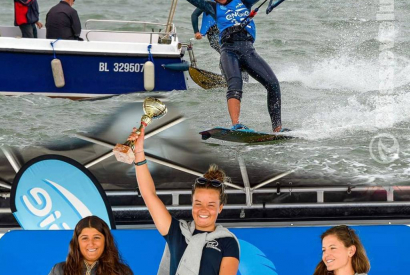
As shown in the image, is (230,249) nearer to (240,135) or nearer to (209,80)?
(240,135)

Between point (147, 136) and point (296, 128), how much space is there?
8.36ft

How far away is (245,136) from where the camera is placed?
5.80 m

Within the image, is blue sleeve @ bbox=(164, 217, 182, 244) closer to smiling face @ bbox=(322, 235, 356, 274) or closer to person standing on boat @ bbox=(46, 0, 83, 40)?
smiling face @ bbox=(322, 235, 356, 274)

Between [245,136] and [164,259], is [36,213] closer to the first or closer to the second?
[164,259]

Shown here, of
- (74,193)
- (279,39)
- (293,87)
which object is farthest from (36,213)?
(279,39)

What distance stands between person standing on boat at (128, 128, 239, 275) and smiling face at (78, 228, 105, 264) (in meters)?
0.24

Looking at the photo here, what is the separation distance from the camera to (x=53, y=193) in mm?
3908

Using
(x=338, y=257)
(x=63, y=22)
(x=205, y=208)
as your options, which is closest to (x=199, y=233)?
(x=205, y=208)

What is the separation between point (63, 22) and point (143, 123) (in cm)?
579

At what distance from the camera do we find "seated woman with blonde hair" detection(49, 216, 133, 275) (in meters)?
2.99

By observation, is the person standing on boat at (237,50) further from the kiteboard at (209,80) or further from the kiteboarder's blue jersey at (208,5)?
the kiteboard at (209,80)

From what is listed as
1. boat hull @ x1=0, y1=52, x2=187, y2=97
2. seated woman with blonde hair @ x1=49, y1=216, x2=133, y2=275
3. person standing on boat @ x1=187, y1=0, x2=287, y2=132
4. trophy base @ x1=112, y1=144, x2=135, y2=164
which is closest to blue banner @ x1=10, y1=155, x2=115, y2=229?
seated woman with blonde hair @ x1=49, y1=216, x2=133, y2=275

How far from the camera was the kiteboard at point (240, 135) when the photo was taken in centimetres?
568

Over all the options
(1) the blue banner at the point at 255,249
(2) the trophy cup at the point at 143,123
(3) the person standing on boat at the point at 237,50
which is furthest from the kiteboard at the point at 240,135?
(2) the trophy cup at the point at 143,123
